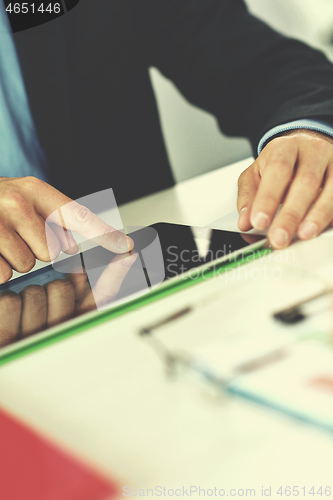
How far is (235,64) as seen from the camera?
2.92ft

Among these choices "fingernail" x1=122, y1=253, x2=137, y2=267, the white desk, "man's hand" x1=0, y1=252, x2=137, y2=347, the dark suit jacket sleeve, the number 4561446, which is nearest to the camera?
the white desk

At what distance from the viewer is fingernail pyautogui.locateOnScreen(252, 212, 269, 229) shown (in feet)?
1.63

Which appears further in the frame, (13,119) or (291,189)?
(13,119)

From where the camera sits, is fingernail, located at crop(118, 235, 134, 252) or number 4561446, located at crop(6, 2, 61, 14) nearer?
fingernail, located at crop(118, 235, 134, 252)

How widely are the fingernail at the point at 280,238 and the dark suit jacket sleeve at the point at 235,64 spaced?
0.90 ft

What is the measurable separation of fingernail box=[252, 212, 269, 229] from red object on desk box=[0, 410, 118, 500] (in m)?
0.34

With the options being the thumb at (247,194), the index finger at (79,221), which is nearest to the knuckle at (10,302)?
the index finger at (79,221)

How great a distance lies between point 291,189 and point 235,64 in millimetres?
484

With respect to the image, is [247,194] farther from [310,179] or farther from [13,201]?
[13,201]

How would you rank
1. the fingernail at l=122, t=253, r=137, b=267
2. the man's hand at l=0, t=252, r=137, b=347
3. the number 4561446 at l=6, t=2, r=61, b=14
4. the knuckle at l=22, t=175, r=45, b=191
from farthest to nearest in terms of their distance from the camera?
the number 4561446 at l=6, t=2, r=61, b=14 → the knuckle at l=22, t=175, r=45, b=191 → the fingernail at l=122, t=253, r=137, b=267 → the man's hand at l=0, t=252, r=137, b=347

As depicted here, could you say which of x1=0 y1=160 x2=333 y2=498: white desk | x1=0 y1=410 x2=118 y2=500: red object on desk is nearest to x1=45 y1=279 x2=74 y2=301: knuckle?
x1=0 y1=160 x2=333 y2=498: white desk

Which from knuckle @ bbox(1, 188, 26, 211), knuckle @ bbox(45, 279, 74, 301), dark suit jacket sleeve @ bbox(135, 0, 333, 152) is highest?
dark suit jacket sleeve @ bbox(135, 0, 333, 152)

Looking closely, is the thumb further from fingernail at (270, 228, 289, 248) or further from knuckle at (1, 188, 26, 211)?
knuckle at (1, 188, 26, 211)

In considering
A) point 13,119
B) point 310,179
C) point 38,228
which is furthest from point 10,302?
point 13,119
